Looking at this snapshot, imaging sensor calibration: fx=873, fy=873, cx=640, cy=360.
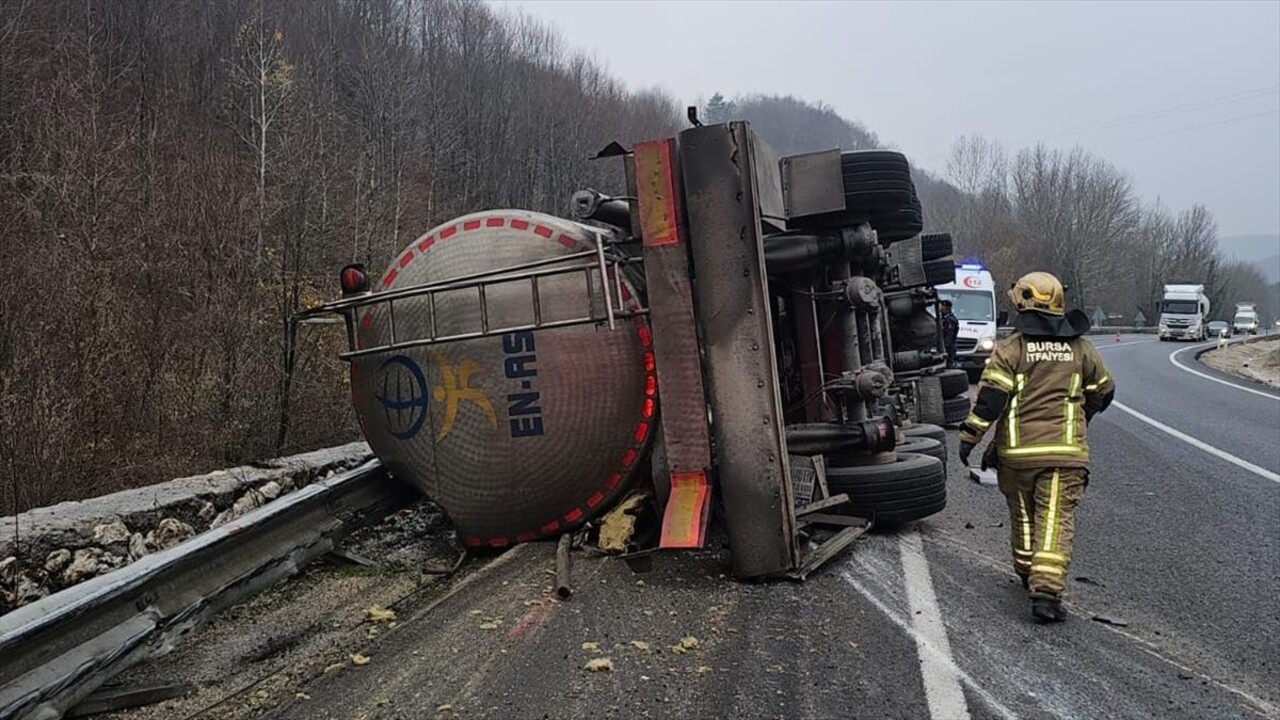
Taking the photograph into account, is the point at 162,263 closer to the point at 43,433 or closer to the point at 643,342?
the point at 43,433

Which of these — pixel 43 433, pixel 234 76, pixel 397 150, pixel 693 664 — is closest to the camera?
pixel 693 664

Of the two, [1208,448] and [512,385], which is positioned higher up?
[512,385]

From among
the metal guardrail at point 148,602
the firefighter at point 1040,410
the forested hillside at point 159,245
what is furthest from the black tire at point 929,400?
the metal guardrail at point 148,602

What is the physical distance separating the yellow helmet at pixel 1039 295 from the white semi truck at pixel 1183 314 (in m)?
47.3

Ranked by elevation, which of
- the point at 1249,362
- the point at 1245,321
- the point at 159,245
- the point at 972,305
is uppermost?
the point at 159,245

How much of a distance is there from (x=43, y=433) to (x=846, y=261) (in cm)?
493

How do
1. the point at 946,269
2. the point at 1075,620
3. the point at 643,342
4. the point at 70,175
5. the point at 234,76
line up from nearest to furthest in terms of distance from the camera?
the point at 1075,620
the point at 643,342
the point at 70,175
the point at 946,269
the point at 234,76

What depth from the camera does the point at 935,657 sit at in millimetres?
3240

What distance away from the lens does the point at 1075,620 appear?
12.6ft

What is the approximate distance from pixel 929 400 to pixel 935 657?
7.79m

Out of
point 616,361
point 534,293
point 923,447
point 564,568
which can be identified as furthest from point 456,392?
point 923,447

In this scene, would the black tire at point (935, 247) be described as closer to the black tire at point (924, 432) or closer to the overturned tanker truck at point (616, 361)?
the black tire at point (924, 432)

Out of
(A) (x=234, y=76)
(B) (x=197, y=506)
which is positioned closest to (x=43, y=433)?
(B) (x=197, y=506)

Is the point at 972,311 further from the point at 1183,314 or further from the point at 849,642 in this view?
the point at 1183,314
